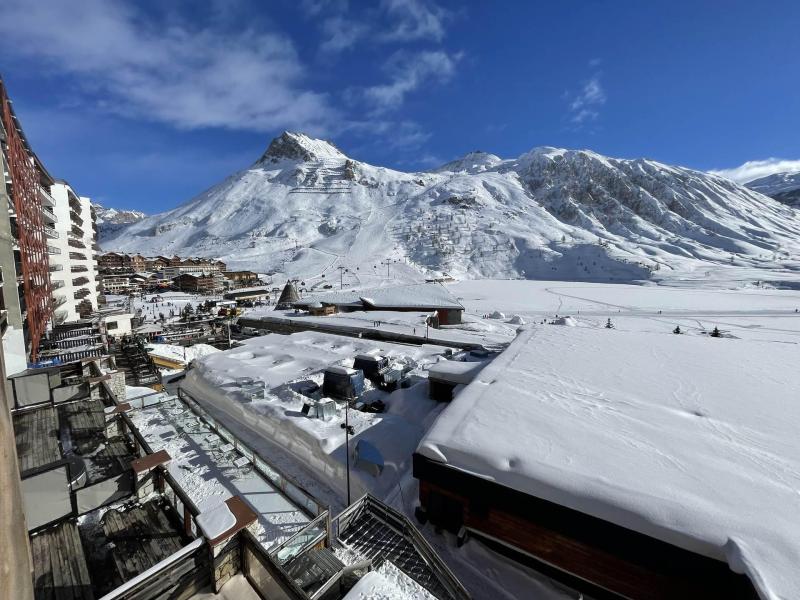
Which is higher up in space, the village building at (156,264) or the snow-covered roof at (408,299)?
the village building at (156,264)

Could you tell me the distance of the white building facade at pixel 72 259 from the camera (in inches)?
1101

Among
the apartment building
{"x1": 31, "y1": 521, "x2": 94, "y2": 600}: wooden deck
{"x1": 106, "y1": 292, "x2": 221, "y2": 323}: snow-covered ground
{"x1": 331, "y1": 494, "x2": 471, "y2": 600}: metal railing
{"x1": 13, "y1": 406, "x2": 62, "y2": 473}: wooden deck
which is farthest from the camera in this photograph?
{"x1": 106, "y1": 292, "x2": 221, "y2": 323}: snow-covered ground

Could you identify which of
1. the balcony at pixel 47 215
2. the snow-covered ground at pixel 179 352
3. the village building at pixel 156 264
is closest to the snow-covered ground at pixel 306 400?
the snow-covered ground at pixel 179 352

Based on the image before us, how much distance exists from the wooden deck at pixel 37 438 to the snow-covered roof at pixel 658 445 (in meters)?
8.12

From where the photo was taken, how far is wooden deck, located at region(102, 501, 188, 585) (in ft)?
17.3

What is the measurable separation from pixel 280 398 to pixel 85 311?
101ft

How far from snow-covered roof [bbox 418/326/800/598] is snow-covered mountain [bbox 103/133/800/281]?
81.5m

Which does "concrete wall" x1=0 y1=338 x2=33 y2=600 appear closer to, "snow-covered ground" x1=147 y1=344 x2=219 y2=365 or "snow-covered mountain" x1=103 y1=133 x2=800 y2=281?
"snow-covered ground" x1=147 y1=344 x2=219 y2=365

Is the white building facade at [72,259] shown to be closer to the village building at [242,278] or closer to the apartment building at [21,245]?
the apartment building at [21,245]

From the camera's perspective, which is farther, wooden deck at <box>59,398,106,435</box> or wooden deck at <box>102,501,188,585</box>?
wooden deck at <box>59,398,106,435</box>

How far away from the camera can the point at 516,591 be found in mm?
7266

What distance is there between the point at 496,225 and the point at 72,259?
126793 millimetres

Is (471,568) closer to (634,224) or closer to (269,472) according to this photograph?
(269,472)

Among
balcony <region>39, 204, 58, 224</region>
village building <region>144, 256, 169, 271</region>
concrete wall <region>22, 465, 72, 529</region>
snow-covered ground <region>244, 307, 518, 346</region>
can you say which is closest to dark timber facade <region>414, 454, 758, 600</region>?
concrete wall <region>22, 465, 72, 529</region>
